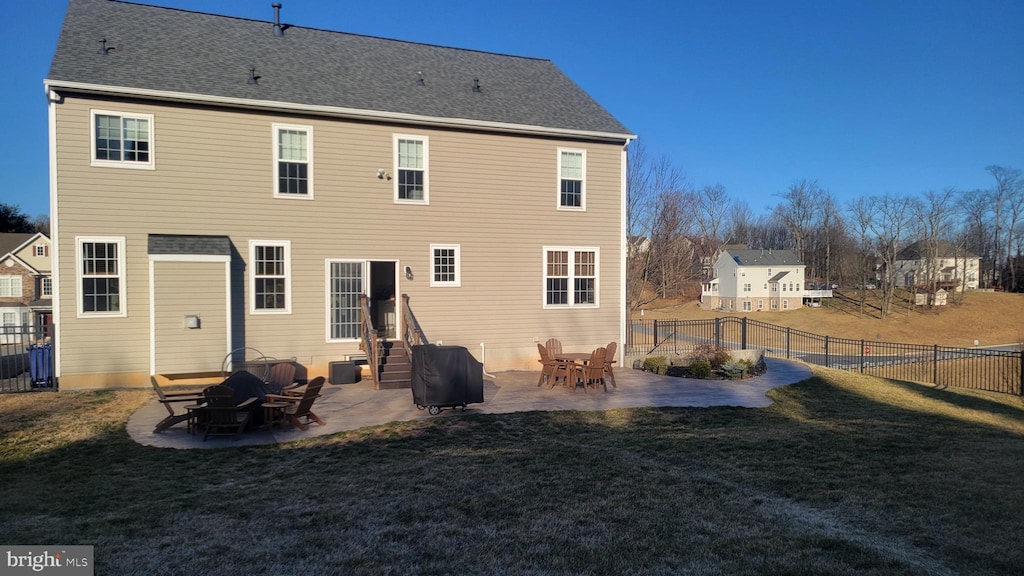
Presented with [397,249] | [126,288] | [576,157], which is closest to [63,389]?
[126,288]

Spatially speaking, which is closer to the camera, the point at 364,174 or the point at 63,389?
the point at 63,389

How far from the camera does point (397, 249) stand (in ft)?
48.6

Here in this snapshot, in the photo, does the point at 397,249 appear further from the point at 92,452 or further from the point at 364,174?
the point at 92,452

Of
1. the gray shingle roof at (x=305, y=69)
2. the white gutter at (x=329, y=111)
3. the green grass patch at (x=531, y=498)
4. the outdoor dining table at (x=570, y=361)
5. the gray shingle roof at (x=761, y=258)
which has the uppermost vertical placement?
the gray shingle roof at (x=305, y=69)

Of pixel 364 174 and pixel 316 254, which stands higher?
pixel 364 174

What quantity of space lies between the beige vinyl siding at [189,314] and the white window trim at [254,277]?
27.6 inches

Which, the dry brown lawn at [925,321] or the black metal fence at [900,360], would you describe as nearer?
the black metal fence at [900,360]

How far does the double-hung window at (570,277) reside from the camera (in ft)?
53.5

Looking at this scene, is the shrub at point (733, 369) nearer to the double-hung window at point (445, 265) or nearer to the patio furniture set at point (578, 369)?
the patio furniture set at point (578, 369)

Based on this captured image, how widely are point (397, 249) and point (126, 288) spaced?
580 centimetres

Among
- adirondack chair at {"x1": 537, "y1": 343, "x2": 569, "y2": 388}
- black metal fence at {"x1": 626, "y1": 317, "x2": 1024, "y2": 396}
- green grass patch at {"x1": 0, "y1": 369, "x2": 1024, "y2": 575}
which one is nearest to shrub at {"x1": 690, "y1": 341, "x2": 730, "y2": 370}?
black metal fence at {"x1": 626, "y1": 317, "x2": 1024, "y2": 396}

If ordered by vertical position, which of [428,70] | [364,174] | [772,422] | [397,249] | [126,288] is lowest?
[772,422]

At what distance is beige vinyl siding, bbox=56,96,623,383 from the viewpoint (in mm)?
12555

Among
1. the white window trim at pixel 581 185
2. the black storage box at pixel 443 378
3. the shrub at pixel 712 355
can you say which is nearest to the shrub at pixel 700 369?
the shrub at pixel 712 355
